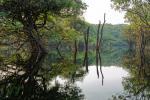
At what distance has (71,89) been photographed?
23.3 metres

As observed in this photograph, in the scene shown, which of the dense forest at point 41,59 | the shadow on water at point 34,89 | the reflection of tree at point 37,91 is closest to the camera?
the reflection of tree at point 37,91

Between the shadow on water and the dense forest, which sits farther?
the dense forest

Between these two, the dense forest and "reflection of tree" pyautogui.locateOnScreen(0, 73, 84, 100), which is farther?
the dense forest

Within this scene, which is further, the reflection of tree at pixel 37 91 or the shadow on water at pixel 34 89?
the shadow on water at pixel 34 89

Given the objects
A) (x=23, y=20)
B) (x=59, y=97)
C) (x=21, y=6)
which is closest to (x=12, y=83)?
(x=59, y=97)

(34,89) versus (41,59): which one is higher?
(34,89)

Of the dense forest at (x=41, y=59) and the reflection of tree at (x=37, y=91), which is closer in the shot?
the reflection of tree at (x=37, y=91)

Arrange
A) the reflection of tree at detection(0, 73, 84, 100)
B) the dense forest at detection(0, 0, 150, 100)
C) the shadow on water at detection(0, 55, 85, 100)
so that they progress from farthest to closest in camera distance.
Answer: the dense forest at detection(0, 0, 150, 100), the shadow on water at detection(0, 55, 85, 100), the reflection of tree at detection(0, 73, 84, 100)

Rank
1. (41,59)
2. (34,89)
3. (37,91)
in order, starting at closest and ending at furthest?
(37,91), (34,89), (41,59)

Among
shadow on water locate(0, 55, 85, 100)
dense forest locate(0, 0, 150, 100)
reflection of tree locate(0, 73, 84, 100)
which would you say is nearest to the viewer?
reflection of tree locate(0, 73, 84, 100)

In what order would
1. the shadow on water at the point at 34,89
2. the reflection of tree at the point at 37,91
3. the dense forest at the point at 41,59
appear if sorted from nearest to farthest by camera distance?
the reflection of tree at the point at 37,91 → the shadow on water at the point at 34,89 → the dense forest at the point at 41,59

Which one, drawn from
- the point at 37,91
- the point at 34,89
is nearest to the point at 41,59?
the point at 34,89

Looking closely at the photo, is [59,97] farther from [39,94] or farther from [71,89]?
[71,89]

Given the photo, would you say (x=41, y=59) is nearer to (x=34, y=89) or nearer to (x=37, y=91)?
(x=34, y=89)
